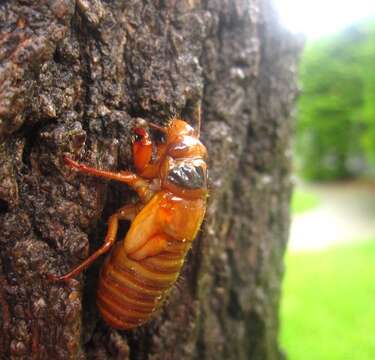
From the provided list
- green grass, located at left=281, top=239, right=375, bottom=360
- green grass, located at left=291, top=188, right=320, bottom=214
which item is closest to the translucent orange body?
green grass, located at left=281, top=239, right=375, bottom=360

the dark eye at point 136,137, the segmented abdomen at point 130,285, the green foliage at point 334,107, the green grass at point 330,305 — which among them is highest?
the green foliage at point 334,107

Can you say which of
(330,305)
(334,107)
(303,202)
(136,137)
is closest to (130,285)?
(136,137)

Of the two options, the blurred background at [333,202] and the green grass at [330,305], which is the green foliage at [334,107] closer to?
the blurred background at [333,202]

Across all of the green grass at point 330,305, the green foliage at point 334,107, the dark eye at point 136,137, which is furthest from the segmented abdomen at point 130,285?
the green foliage at point 334,107

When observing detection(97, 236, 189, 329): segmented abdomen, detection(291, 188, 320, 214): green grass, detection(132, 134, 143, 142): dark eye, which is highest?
detection(132, 134, 143, 142): dark eye

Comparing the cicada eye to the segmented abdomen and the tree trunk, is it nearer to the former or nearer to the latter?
the tree trunk

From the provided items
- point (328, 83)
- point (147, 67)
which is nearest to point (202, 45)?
point (147, 67)

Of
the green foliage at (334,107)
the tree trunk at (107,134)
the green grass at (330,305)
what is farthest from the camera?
the green foliage at (334,107)

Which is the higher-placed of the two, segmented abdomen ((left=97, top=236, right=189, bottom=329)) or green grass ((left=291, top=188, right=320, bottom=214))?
segmented abdomen ((left=97, top=236, right=189, bottom=329))

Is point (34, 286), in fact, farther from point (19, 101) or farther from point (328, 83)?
point (328, 83)
